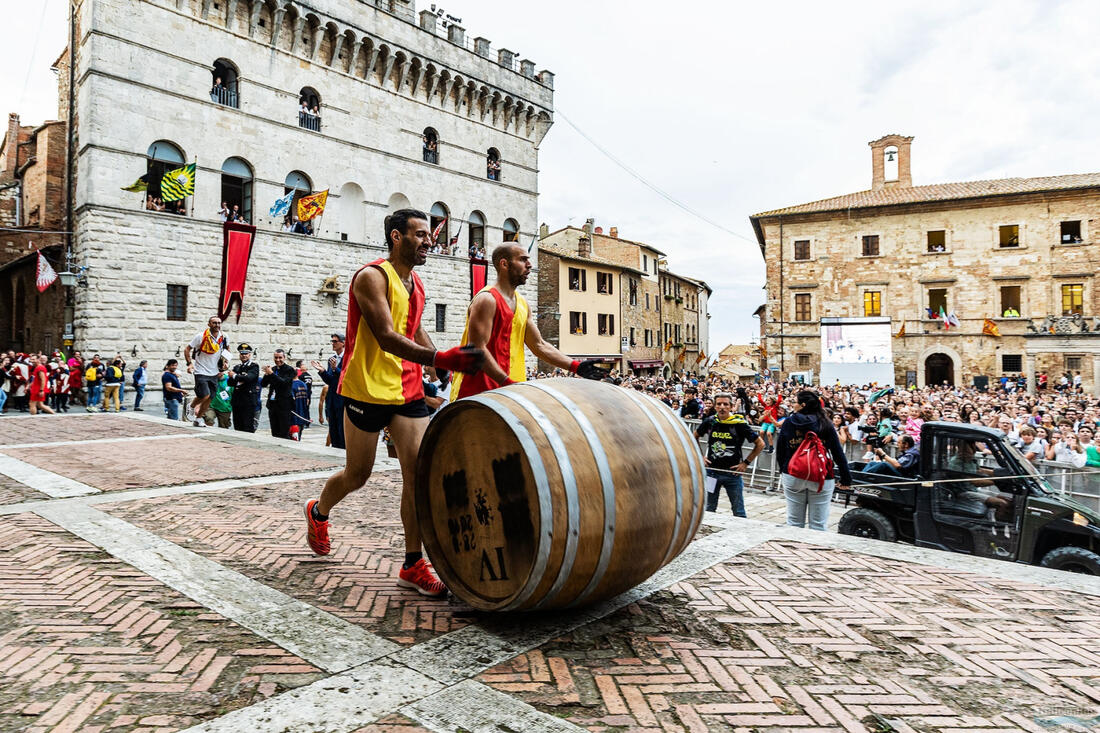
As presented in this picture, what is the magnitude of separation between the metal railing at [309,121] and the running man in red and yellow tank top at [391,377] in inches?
969

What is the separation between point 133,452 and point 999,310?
4467 cm

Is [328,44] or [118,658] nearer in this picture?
[118,658]

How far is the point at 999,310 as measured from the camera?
130ft

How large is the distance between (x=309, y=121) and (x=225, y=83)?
3.11 metres

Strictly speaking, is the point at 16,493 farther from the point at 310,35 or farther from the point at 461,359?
the point at 310,35

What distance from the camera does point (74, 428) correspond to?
1111 cm

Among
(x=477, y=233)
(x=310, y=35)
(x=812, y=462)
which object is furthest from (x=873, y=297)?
(x=812, y=462)

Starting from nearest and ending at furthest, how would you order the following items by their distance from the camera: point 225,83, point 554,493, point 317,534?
point 554,493 < point 317,534 < point 225,83

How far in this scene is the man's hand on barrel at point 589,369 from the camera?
12.5ft

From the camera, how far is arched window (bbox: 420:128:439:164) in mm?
29812

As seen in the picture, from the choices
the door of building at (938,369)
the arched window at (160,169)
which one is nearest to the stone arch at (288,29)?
the arched window at (160,169)

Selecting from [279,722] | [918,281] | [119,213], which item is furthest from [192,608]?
[918,281]

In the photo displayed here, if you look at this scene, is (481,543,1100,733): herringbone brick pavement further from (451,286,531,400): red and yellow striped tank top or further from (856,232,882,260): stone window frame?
(856,232,882,260): stone window frame

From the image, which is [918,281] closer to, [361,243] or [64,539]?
[361,243]
